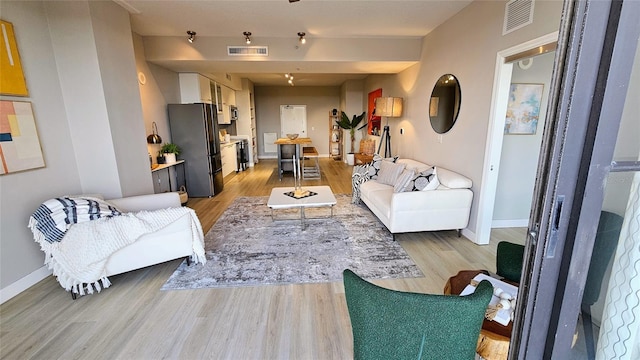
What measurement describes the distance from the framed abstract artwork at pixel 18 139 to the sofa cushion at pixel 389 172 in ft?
12.9

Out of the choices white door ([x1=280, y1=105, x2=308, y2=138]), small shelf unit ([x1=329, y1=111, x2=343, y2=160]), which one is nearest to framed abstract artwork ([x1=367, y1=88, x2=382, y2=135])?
small shelf unit ([x1=329, y1=111, x2=343, y2=160])

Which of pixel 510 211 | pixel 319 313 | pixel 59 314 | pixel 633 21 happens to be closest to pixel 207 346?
pixel 319 313

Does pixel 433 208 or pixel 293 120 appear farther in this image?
pixel 293 120

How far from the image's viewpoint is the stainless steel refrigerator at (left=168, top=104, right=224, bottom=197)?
190 inches

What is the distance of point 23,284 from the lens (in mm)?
2314

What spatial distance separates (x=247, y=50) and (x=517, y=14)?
3.56 meters

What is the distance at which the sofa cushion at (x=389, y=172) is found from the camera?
3.99 metres

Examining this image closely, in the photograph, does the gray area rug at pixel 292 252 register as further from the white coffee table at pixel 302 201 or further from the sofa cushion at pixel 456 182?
the sofa cushion at pixel 456 182

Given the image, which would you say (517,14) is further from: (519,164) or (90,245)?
(90,245)

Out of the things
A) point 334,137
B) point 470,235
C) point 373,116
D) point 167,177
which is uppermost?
point 373,116

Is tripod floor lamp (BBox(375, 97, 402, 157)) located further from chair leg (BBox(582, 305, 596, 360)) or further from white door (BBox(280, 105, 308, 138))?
white door (BBox(280, 105, 308, 138))

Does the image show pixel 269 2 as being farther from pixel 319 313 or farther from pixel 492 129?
pixel 319 313

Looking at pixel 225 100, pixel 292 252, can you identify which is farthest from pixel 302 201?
pixel 225 100

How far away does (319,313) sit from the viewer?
202 cm
